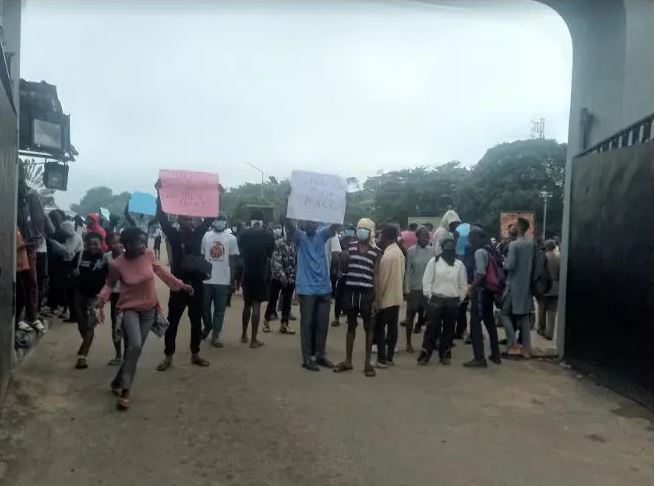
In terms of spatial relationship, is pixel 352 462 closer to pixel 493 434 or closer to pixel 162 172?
pixel 493 434

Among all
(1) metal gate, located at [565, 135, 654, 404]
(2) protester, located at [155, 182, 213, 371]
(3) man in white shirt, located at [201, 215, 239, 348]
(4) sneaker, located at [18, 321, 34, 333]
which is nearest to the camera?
(1) metal gate, located at [565, 135, 654, 404]

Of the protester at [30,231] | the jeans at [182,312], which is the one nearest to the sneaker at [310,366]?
the jeans at [182,312]

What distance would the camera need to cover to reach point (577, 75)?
30.6 feet

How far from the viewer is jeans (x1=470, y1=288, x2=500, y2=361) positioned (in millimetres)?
8508

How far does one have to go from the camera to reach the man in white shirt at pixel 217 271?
29.5 feet

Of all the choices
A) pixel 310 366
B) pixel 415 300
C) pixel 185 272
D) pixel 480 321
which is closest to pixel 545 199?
pixel 415 300

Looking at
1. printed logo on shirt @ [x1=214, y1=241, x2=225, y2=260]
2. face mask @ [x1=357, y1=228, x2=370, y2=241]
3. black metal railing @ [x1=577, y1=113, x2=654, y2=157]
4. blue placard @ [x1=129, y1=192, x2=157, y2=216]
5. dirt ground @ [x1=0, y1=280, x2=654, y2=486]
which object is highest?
black metal railing @ [x1=577, y1=113, x2=654, y2=157]

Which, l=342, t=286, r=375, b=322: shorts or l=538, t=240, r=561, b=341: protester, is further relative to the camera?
l=538, t=240, r=561, b=341: protester

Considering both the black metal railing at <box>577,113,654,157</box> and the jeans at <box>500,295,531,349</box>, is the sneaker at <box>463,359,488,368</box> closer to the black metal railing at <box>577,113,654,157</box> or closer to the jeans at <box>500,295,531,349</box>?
the jeans at <box>500,295,531,349</box>

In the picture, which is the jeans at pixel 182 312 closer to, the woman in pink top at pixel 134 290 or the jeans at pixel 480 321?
the woman in pink top at pixel 134 290

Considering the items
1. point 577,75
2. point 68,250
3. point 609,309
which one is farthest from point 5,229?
point 577,75

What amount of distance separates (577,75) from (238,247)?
16.8ft

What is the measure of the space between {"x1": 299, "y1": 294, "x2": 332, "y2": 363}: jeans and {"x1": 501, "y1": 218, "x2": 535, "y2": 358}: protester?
2.65 m

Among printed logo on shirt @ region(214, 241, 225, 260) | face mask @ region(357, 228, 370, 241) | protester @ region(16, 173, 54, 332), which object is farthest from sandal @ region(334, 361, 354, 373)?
protester @ region(16, 173, 54, 332)
